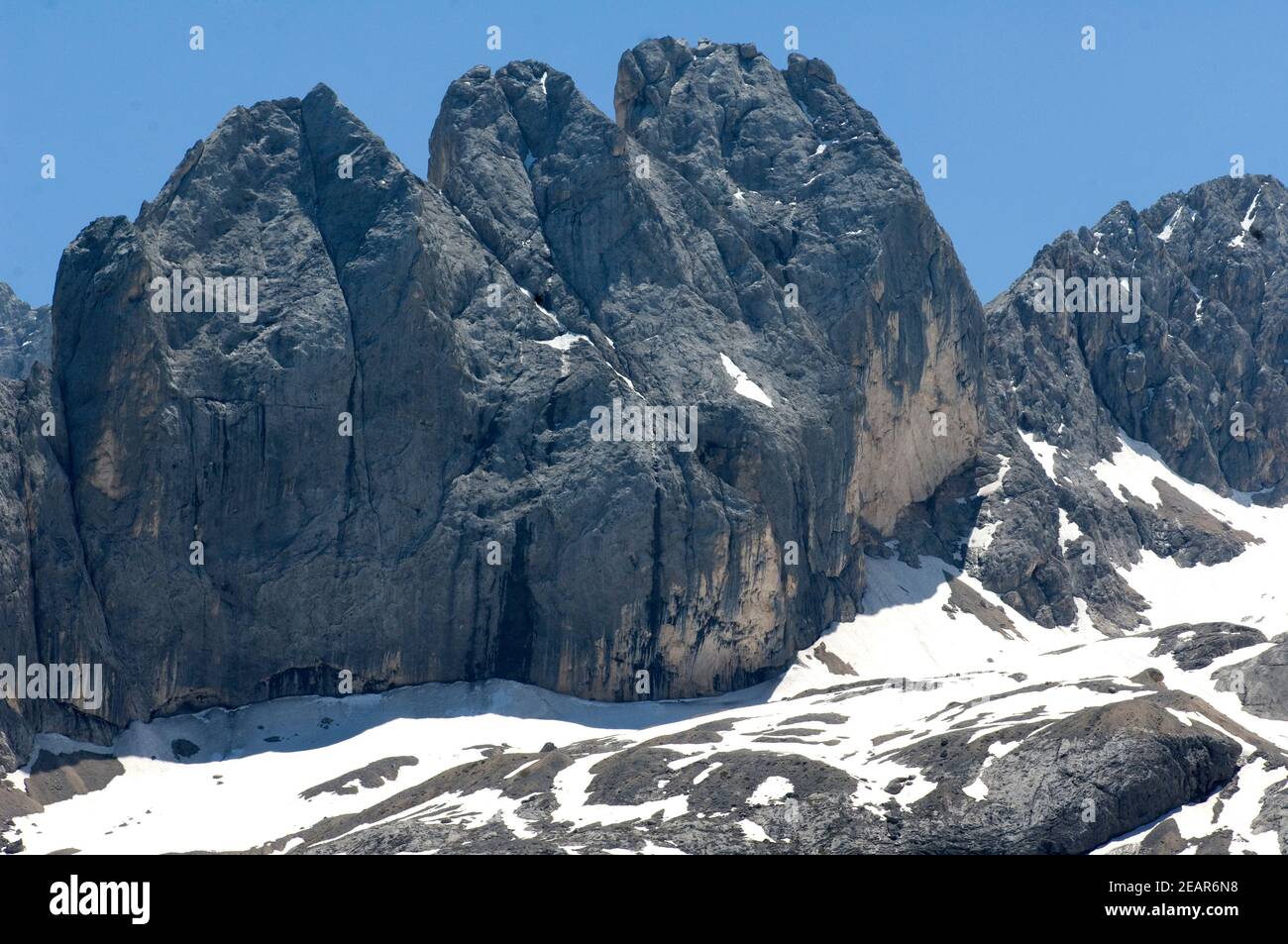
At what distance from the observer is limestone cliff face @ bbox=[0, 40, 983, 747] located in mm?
142500

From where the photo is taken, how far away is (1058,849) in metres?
104

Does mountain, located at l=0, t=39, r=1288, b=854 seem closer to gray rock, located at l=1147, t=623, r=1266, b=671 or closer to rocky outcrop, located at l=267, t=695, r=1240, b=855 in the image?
rocky outcrop, located at l=267, t=695, r=1240, b=855

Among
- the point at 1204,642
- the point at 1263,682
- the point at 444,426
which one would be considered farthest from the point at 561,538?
the point at 1263,682

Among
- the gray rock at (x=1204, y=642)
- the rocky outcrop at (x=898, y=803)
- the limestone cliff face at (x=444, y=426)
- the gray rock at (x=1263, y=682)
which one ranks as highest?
the limestone cliff face at (x=444, y=426)

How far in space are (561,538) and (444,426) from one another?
12976 mm

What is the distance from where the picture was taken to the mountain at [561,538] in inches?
4488

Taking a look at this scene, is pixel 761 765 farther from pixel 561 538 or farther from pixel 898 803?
pixel 561 538

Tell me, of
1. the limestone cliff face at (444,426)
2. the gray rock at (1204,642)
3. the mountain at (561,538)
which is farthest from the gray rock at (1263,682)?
the limestone cliff face at (444,426)

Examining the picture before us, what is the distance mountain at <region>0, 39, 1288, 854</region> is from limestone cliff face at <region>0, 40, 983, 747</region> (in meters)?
0.31

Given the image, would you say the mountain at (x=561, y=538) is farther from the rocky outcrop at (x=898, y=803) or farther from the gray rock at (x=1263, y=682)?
the gray rock at (x=1263, y=682)

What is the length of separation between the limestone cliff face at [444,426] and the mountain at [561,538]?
31cm
